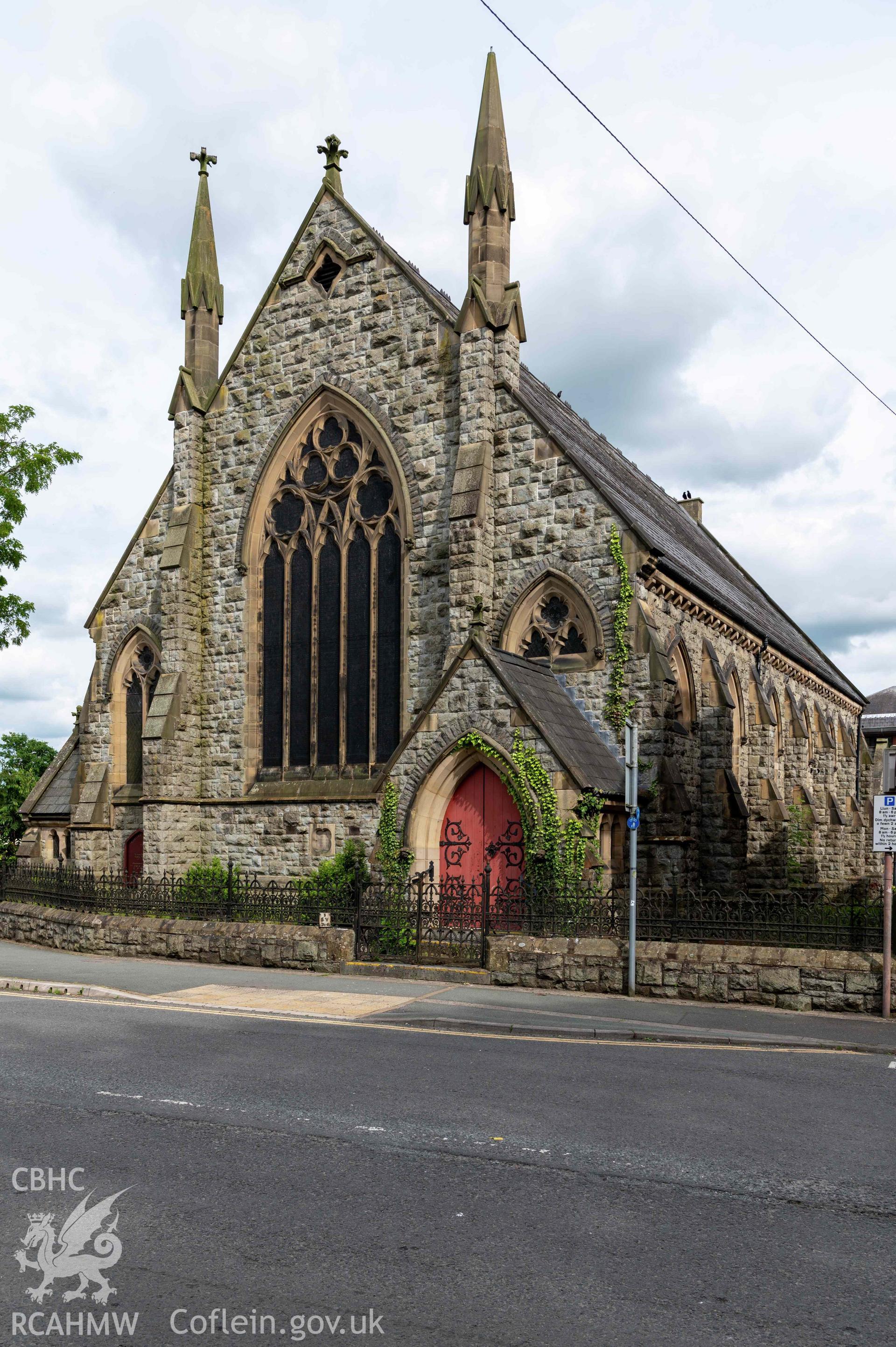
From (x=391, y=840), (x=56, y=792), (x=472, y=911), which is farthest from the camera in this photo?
(x=56, y=792)

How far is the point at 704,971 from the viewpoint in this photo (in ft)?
39.5

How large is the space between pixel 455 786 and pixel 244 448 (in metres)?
9.83

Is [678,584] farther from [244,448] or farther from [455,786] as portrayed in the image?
A: [244,448]

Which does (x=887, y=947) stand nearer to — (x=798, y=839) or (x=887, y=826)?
(x=887, y=826)

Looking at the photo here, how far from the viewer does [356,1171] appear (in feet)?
18.6

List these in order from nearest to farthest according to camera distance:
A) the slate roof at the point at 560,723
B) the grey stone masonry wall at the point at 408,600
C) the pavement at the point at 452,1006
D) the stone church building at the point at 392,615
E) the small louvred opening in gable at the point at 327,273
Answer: the pavement at the point at 452,1006 < the slate roof at the point at 560,723 < the stone church building at the point at 392,615 < the grey stone masonry wall at the point at 408,600 < the small louvred opening in gable at the point at 327,273

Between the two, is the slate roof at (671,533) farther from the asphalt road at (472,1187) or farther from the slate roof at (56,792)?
the slate roof at (56,792)

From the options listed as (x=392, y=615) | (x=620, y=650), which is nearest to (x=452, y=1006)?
(x=620, y=650)

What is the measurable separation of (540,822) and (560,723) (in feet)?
5.46

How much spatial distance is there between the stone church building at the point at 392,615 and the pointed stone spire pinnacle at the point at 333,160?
8 cm

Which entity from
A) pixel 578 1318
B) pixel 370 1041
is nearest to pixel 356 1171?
pixel 578 1318

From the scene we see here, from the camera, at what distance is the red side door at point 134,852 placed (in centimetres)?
2353

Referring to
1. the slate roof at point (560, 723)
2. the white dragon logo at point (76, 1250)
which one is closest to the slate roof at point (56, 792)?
the slate roof at point (560, 723)

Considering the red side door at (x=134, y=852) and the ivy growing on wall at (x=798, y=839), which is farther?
the ivy growing on wall at (x=798, y=839)
